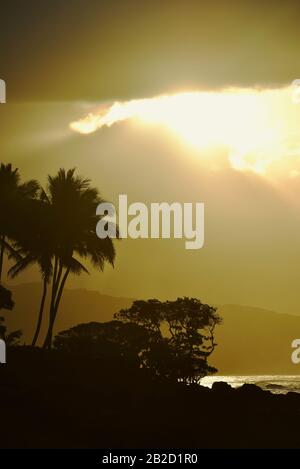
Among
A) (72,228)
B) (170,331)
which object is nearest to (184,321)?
(170,331)

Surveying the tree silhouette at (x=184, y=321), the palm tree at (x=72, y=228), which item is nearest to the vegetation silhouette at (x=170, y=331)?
→ the tree silhouette at (x=184, y=321)

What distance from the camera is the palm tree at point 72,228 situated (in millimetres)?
44938

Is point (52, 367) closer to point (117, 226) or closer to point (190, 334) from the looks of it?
point (117, 226)

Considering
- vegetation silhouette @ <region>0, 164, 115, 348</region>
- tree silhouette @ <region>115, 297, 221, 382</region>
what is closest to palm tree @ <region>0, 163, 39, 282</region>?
vegetation silhouette @ <region>0, 164, 115, 348</region>

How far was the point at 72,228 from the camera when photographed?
45062 mm

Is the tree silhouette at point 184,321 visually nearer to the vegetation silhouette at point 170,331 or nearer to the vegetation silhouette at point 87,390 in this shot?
the vegetation silhouette at point 170,331

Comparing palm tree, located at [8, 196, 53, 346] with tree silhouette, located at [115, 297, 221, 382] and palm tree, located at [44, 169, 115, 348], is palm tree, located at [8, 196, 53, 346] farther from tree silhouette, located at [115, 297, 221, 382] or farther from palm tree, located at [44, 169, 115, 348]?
tree silhouette, located at [115, 297, 221, 382]

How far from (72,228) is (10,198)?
178 inches

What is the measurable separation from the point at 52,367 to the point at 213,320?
43082 mm

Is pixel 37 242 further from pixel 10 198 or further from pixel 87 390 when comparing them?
pixel 87 390

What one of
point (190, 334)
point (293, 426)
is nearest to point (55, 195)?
point (293, 426)

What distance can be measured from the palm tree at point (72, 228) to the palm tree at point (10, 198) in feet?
4.91

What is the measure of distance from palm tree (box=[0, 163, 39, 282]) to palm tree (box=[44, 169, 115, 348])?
150cm

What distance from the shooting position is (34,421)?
26.8m
